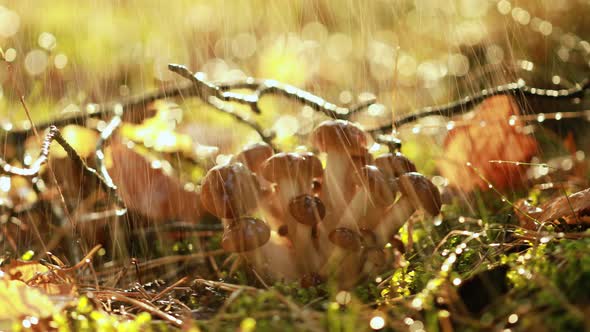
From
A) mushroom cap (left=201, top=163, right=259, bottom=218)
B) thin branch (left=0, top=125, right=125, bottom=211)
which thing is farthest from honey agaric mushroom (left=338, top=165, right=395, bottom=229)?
thin branch (left=0, top=125, right=125, bottom=211)

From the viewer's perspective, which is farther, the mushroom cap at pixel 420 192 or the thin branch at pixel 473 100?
the thin branch at pixel 473 100

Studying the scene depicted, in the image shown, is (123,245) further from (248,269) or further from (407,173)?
(407,173)

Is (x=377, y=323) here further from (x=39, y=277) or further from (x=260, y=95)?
(x=260, y=95)

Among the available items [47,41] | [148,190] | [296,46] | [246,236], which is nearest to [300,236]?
[246,236]

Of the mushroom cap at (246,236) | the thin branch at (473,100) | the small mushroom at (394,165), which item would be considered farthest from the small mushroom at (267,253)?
the thin branch at (473,100)

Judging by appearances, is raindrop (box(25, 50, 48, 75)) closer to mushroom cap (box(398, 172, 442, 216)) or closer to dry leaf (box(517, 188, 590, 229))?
A: mushroom cap (box(398, 172, 442, 216))

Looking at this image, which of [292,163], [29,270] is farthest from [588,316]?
[29,270]

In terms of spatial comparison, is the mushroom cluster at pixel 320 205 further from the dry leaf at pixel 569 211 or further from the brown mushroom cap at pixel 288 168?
the dry leaf at pixel 569 211
